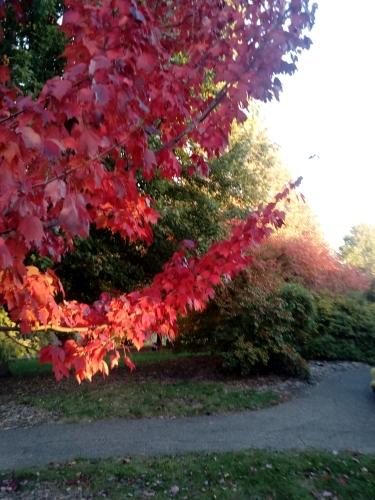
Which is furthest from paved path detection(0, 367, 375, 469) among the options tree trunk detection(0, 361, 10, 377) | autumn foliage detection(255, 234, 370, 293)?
tree trunk detection(0, 361, 10, 377)

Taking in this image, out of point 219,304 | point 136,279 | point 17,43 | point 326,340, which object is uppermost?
point 17,43

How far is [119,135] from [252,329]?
8200mm

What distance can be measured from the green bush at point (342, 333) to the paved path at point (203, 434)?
469cm

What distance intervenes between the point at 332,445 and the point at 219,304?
4.35m

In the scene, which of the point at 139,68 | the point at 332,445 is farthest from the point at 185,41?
the point at 332,445

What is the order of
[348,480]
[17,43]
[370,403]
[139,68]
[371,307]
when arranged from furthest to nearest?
[371,307] < [370,403] < [17,43] < [348,480] < [139,68]

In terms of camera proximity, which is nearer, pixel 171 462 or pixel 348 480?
pixel 348 480

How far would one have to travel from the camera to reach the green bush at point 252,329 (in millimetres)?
9883

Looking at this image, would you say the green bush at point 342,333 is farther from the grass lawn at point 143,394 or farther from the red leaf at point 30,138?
the red leaf at point 30,138

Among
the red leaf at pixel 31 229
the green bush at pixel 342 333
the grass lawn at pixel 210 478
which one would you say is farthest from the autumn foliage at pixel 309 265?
the red leaf at pixel 31 229

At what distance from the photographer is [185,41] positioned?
3.51 m

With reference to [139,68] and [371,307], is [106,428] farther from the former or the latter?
[371,307]

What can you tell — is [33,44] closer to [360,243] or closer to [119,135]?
[119,135]

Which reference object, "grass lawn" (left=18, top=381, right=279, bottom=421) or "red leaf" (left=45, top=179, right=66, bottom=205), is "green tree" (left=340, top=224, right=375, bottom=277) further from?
"red leaf" (left=45, top=179, right=66, bottom=205)
